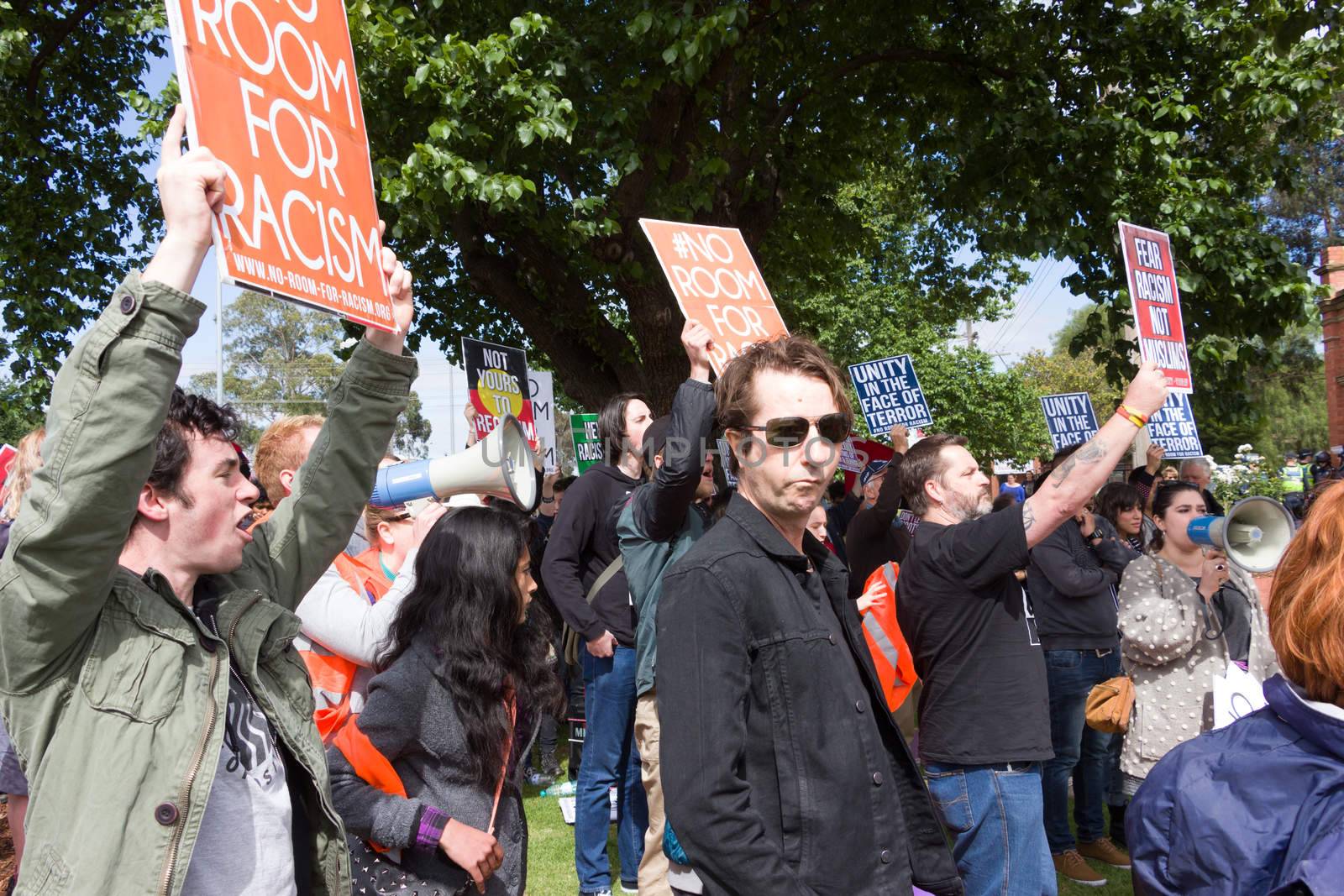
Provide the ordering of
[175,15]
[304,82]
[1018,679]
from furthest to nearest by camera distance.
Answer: [1018,679], [304,82], [175,15]

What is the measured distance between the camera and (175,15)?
6.57 feet

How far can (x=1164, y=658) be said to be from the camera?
12.3 ft

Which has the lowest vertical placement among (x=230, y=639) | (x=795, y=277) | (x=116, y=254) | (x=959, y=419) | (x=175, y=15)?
(x=230, y=639)

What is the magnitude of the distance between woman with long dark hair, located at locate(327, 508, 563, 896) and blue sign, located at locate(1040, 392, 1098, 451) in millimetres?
9499

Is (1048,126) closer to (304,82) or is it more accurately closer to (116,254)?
(304,82)

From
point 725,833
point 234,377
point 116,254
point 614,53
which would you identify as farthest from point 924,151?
point 234,377

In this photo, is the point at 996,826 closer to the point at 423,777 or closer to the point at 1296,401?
the point at 423,777

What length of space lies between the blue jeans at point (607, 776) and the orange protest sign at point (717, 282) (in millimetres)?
1708

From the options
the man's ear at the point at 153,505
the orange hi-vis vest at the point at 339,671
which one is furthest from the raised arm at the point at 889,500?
the man's ear at the point at 153,505

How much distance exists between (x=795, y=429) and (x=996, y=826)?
1670 mm

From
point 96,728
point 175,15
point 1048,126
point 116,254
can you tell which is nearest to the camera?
point 96,728

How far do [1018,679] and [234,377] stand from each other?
2637 inches

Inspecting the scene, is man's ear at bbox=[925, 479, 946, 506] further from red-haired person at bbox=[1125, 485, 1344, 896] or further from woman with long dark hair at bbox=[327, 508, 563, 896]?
red-haired person at bbox=[1125, 485, 1344, 896]

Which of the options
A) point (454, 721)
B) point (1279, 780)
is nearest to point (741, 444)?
point (454, 721)
